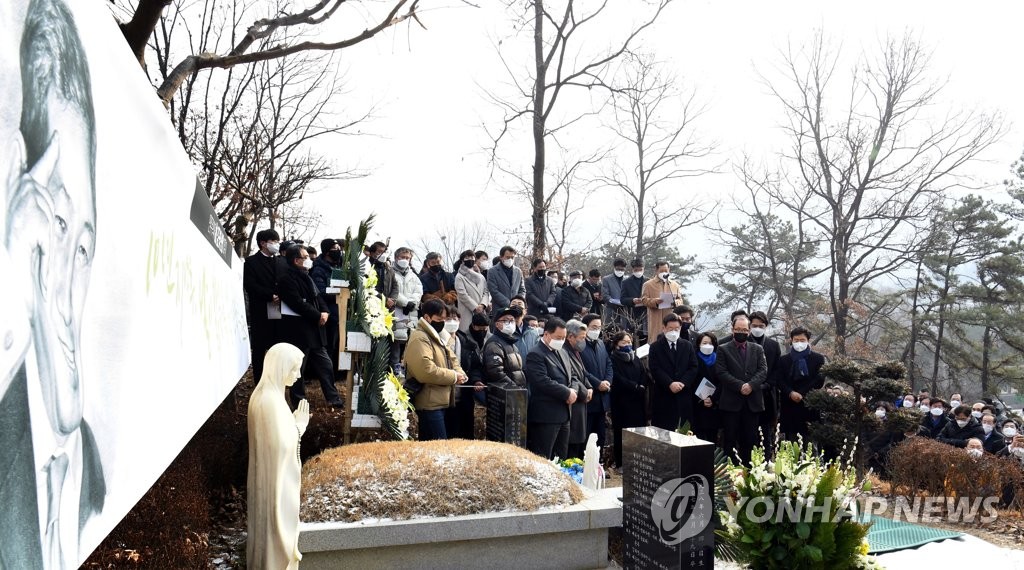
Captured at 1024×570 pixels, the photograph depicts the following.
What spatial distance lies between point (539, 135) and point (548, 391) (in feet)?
45.6

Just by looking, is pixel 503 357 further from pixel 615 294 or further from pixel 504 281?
pixel 615 294

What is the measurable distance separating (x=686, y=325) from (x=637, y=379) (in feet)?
6.71

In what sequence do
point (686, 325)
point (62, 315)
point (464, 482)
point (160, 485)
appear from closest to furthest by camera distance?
1. point (62, 315)
2. point (464, 482)
3. point (160, 485)
4. point (686, 325)

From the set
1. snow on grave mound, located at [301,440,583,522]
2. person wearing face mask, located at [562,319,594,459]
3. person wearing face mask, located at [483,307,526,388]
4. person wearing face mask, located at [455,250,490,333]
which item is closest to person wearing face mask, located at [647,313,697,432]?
person wearing face mask, located at [562,319,594,459]

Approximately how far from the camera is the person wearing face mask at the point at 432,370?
29.0 ft

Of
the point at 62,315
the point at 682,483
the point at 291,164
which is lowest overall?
the point at 682,483

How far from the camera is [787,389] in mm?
11672

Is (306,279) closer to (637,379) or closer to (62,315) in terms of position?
(637,379)

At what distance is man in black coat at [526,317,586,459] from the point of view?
958cm

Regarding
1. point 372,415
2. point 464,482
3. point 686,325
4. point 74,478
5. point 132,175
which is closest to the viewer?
point 74,478

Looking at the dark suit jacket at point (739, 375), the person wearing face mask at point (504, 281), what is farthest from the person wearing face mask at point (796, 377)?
the person wearing face mask at point (504, 281)

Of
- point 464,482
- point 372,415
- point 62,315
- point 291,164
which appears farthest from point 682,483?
point 291,164

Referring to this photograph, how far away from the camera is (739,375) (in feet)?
36.0

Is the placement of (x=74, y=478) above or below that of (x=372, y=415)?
above
